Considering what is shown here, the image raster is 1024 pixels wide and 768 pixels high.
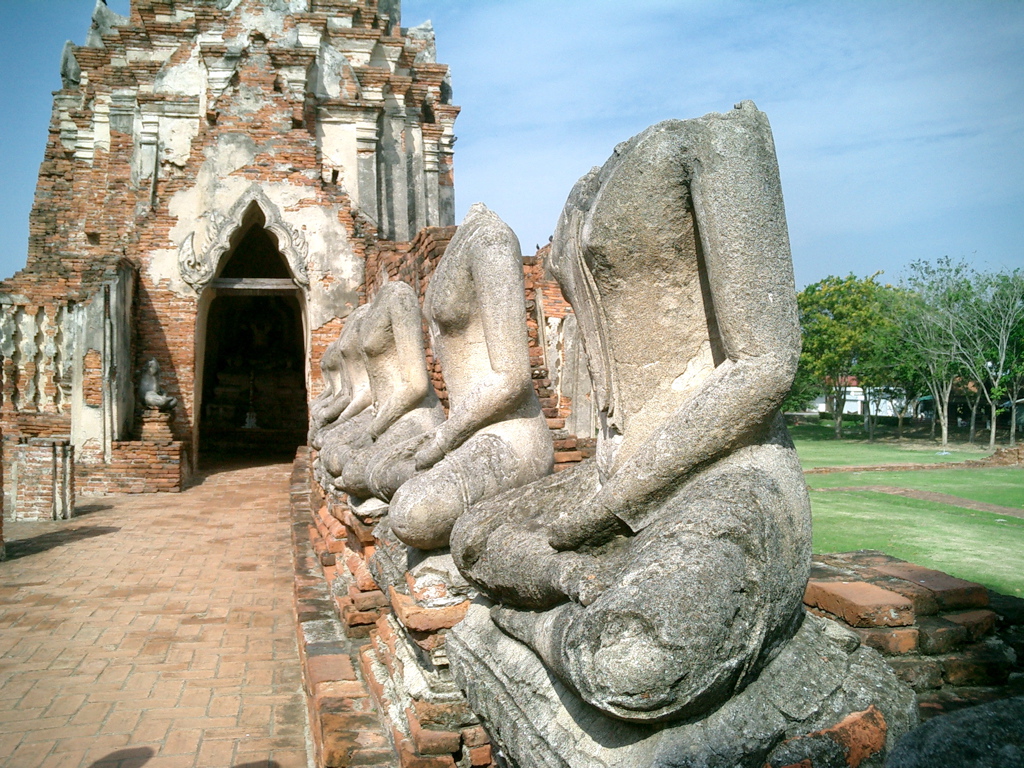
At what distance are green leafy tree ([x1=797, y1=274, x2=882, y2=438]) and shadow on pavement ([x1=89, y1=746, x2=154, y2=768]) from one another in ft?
88.5

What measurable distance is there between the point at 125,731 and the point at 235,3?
16396mm

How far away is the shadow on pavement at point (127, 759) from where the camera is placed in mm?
3547

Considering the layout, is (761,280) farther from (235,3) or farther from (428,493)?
(235,3)

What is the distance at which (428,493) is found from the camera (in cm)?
297

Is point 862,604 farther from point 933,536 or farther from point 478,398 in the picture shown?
point 933,536

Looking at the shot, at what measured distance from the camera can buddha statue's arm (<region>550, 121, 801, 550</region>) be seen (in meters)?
1.99

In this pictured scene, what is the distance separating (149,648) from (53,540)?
13.9 ft

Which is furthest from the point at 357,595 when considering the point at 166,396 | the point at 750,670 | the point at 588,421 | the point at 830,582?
the point at 166,396

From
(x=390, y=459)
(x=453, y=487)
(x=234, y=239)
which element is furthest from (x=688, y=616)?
(x=234, y=239)

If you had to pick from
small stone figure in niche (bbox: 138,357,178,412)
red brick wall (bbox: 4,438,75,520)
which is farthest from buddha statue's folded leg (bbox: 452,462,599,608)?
small stone figure in niche (bbox: 138,357,178,412)

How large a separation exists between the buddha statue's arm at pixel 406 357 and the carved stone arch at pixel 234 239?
901 cm

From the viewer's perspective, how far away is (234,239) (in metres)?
13.7

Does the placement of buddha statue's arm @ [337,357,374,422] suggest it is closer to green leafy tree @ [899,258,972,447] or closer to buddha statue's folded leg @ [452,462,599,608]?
buddha statue's folded leg @ [452,462,599,608]

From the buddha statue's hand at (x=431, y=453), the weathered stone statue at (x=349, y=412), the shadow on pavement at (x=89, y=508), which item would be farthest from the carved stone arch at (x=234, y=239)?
the buddha statue's hand at (x=431, y=453)
